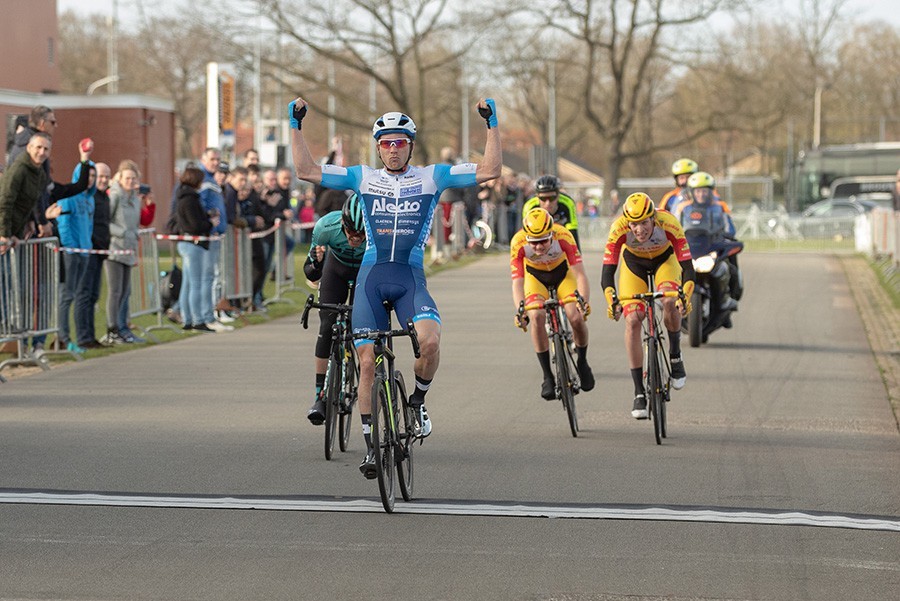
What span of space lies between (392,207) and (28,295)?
651cm

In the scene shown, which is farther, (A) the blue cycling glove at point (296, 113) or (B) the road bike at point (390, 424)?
(A) the blue cycling glove at point (296, 113)

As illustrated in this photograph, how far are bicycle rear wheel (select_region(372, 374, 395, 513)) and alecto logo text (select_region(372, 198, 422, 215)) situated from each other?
959mm

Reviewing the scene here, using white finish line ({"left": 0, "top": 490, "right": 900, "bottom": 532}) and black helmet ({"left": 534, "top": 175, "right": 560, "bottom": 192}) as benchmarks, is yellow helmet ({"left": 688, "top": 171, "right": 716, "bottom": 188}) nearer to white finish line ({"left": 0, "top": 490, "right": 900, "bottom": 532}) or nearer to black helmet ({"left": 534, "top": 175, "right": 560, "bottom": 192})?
black helmet ({"left": 534, "top": 175, "right": 560, "bottom": 192})

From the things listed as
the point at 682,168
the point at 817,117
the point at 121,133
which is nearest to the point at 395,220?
the point at 682,168

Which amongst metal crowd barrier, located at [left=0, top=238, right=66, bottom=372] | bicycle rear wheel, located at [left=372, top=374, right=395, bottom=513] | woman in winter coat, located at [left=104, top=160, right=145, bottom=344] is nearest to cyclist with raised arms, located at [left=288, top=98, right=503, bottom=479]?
bicycle rear wheel, located at [left=372, top=374, right=395, bottom=513]

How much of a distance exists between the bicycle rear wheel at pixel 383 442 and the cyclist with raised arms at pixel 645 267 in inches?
132

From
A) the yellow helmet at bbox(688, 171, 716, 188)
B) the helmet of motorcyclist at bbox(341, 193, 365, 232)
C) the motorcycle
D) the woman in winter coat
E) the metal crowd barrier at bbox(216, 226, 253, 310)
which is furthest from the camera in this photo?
the metal crowd barrier at bbox(216, 226, 253, 310)

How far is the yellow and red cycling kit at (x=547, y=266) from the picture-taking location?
11.7 metres

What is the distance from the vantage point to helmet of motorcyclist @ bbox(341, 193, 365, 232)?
9.24 meters

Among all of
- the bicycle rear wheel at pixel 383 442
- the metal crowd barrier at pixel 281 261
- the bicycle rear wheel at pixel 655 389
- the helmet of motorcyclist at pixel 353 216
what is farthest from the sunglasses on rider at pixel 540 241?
the metal crowd barrier at pixel 281 261

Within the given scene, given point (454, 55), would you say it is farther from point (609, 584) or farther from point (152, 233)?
point (609, 584)

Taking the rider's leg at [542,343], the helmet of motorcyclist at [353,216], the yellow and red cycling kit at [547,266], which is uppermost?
the helmet of motorcyclist at [353,216]

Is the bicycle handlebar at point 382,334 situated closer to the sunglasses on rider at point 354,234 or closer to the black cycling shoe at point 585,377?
the sunglasses on rider at point 354,234

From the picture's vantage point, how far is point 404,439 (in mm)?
8172
